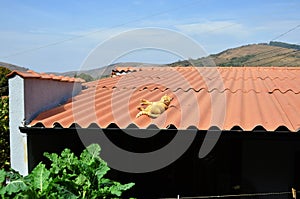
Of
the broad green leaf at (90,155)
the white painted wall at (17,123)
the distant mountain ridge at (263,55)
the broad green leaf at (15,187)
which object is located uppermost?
the distant mountain ridge at (263,55)

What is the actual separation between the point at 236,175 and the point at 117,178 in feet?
5.92

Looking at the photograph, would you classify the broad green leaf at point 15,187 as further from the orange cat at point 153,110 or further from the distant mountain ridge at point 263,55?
the distant mountain ridge at point 263,55

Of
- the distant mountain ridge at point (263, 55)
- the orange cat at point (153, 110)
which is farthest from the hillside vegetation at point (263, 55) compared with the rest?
the orange cat at point (153, 110)

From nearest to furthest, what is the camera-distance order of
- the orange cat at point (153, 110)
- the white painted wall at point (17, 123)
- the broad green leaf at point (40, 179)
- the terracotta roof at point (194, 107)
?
the broad green leaf at point (40, 179)
the terracotta roof at point (194, 107)
the white painted wall at point (17, 123)
the orange cat at point (153, 110)

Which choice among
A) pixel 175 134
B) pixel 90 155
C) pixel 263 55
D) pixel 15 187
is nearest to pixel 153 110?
pixel 175 134

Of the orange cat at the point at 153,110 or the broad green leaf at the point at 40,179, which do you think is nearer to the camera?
the broad green leaf at the point at 40,179

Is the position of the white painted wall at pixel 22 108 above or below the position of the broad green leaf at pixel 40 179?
above

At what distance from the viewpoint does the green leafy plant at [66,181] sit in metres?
2.89

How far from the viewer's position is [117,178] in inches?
197

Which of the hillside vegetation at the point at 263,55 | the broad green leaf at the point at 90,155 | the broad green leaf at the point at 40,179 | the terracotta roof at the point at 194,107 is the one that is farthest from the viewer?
the hillside vegetation at the point at 263,55

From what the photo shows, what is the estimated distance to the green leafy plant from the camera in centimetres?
289

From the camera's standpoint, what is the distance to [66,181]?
121 inches

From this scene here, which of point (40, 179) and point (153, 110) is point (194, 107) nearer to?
point (153, 110)

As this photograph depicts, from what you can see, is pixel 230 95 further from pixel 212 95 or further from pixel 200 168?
pixel 200 168
